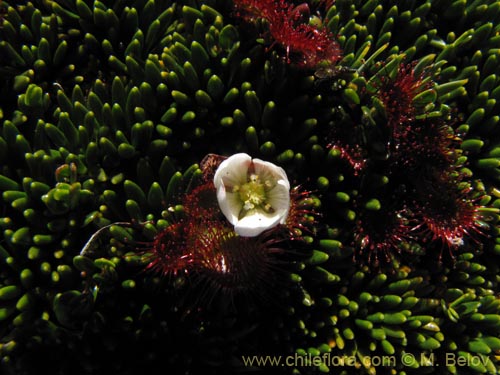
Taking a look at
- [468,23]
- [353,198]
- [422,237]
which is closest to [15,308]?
[353,198]

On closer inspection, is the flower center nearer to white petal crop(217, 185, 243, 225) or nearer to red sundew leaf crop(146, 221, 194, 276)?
white petal crop(217, 185, 243, 225)

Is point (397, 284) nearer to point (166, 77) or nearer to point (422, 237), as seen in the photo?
point (422, 237)

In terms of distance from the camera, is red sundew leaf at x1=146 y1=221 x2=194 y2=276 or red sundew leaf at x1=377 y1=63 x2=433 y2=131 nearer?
red sundew leaf at x1=146 y1=221 x2=194 y2=276

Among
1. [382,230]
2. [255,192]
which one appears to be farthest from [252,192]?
[382,230]

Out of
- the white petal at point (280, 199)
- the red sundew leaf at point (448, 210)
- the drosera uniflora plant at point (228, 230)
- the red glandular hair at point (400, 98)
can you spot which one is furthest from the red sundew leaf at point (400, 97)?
the white petal at point (280, 199)

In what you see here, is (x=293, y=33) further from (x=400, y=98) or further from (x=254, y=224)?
(x=254, y=224)

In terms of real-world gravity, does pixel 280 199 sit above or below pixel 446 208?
below

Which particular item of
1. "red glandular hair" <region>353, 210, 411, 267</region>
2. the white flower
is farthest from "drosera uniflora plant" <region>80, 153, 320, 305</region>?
"red glandular hair" <region>353, 210, 411, 267</region>
